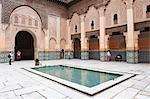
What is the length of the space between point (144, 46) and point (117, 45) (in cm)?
277

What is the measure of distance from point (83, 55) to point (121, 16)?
20.5 ft

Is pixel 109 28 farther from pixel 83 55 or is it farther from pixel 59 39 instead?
pixel 59 39

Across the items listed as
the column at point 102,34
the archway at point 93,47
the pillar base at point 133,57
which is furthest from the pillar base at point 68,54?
the pillar base at point 133,57

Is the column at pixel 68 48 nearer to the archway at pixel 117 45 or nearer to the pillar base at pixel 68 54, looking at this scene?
the pillar base at pixel 68 54

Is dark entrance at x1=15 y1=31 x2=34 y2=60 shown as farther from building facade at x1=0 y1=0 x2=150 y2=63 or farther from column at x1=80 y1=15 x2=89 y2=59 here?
column at x1=80 y1=15 x2=89 y2=59

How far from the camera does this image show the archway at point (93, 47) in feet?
53.2

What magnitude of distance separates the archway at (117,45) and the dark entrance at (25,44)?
32.2 ft

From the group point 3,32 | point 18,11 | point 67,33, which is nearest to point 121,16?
point 67,33

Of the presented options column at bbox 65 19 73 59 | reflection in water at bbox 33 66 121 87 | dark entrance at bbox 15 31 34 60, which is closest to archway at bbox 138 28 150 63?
reflection in water at bbox 33 66 121 87

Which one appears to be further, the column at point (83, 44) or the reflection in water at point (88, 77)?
the column at point (83, 44)

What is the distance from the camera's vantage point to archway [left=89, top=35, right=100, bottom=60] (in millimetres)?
16209

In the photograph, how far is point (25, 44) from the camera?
17.7 metres

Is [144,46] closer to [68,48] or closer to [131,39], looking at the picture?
[131,39]

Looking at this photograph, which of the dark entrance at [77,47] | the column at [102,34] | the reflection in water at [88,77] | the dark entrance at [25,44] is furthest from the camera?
the dark entrance at [77,47]
